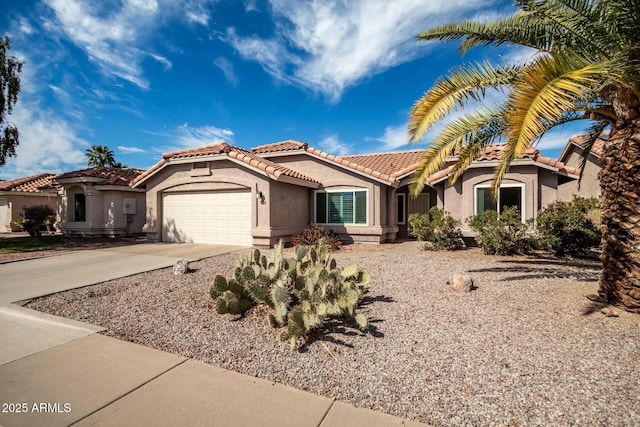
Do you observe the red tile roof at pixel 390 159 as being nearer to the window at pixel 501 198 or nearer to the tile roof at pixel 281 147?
the tile roof at pixel 281 147

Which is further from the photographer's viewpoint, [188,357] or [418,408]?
[188,357]

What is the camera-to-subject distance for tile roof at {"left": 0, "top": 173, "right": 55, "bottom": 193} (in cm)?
2373

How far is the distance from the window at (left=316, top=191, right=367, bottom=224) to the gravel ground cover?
7666 millimetres

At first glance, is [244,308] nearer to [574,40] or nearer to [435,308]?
[435,308]

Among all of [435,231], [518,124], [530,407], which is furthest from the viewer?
[435,231]

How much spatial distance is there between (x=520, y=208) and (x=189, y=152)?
14.3 metres

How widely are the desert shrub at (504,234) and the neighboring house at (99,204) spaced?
693 inches

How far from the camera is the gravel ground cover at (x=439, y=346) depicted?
2.93 m

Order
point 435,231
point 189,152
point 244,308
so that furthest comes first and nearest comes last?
point 189,152 < point 435,231 < point 244,308

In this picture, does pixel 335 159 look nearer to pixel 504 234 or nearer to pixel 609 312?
pixel 504 234

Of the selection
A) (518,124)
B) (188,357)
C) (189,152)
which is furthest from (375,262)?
(189,152)

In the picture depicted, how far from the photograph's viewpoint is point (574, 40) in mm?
5613

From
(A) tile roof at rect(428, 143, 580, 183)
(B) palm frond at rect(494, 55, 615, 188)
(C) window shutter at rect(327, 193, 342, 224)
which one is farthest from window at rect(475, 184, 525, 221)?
(B) palm frond at rect(494, 55, 615, 188)

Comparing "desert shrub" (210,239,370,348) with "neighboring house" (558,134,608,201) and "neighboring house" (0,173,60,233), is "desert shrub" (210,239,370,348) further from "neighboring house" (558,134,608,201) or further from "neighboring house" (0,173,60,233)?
"neighboring house" (0,173,60,233)
